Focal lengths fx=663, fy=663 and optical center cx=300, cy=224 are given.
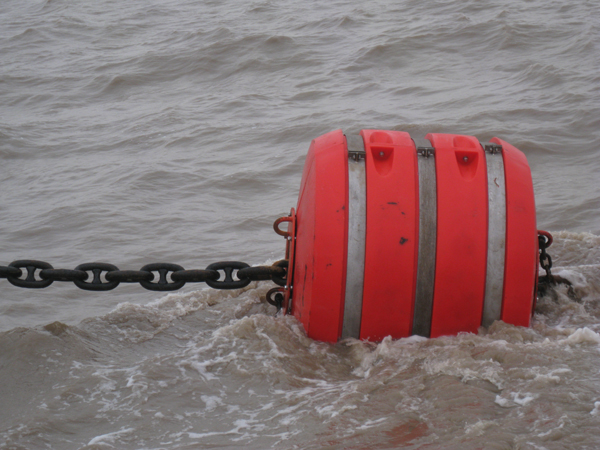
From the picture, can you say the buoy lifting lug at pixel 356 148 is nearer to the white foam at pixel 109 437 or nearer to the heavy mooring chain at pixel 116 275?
the heavy mooring chain at pixel 116 275

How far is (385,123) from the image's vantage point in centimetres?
870

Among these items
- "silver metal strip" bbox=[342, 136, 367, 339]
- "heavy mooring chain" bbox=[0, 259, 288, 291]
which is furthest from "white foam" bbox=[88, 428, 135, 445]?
"silver metal strip" bbox=[342, 136, 367, 339]

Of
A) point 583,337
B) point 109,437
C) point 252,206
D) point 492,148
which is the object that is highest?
point 492,148

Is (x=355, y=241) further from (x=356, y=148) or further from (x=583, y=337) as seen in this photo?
(x=583, y=337)

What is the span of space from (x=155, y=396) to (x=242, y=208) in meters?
3.76

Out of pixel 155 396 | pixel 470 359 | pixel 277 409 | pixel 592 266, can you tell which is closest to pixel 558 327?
pixel 470 359

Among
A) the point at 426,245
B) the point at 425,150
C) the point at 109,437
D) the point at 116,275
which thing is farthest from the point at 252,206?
the point at 109,437

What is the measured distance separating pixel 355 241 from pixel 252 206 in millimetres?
3684

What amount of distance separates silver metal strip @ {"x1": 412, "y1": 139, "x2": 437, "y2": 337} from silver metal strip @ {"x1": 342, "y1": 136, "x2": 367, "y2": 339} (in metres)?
0.26

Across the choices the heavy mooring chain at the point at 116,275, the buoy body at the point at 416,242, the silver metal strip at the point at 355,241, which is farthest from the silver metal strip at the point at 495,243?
the heavy mooring chain at the point at 116,275

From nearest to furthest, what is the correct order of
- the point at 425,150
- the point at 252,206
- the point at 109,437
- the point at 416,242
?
the point at 109,437, the point at 416,242, the point at 425,150, the point at 252,206

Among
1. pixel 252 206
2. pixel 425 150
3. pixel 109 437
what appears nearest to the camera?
pixel 109 437

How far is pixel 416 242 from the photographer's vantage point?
296 cm

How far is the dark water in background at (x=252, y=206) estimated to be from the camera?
2.61 meters
